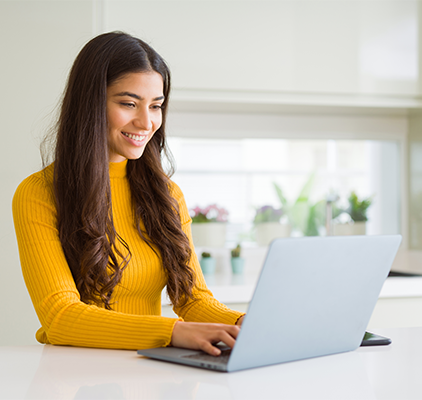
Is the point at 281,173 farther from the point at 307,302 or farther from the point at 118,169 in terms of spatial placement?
the point at 307,302

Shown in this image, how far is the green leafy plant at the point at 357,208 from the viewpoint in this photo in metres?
2.86

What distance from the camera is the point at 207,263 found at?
2.42 meters

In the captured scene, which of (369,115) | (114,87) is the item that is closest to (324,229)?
(369,115)

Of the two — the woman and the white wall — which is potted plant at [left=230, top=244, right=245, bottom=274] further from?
the woman

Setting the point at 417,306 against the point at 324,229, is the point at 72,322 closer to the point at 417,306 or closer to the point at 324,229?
the point at 417,306

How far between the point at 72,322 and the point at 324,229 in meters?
2.09

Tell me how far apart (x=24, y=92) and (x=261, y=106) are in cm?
109

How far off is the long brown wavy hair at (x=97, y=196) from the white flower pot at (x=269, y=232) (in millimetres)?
1439

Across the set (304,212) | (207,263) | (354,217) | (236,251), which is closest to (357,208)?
(354,217)

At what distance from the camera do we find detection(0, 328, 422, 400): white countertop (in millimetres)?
667

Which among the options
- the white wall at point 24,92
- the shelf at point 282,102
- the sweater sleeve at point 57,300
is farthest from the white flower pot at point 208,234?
the sweater sleeve at point 57,300

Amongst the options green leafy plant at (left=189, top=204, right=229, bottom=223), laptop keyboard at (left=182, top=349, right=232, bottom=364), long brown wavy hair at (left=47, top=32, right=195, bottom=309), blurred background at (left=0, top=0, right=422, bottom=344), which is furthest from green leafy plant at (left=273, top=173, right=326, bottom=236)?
laptop keyboard at (left=182, top=349, right=232, bottom=364)

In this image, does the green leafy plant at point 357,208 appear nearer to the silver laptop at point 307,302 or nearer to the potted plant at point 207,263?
the potted plant at point 207,263

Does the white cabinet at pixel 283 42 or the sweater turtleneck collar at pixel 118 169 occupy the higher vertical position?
the white cabinet at pixel 283 42
